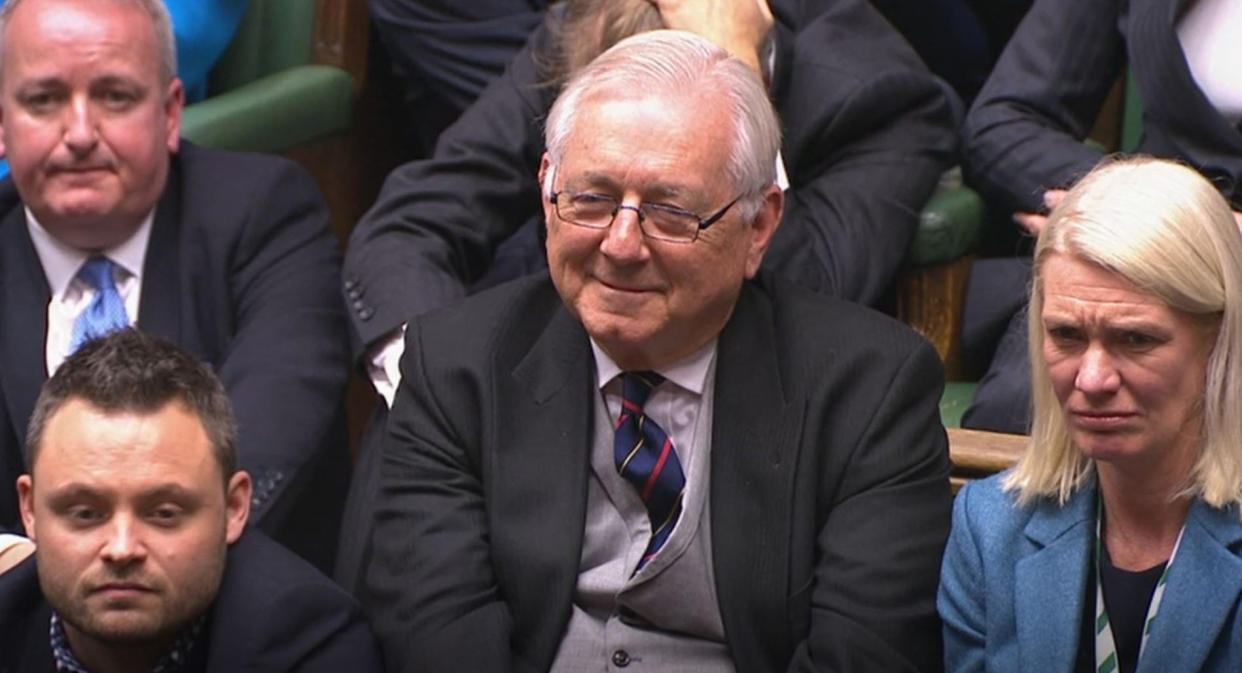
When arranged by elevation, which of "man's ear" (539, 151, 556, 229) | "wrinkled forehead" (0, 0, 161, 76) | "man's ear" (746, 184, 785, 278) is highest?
"wrinkled forehead" (0, 0, 161, 76)

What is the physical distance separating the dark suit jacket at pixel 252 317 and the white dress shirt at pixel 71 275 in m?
0.01

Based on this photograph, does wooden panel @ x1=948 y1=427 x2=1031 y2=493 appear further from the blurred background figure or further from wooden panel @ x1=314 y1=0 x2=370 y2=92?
wooden panel @ x1=314 y1=0 x2=370 y2=92

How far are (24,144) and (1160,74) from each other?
1445mm

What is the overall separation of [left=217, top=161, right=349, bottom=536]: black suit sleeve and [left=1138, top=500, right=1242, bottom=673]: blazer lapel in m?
1.10

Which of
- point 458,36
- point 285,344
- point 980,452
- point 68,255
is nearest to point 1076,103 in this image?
point 980,452

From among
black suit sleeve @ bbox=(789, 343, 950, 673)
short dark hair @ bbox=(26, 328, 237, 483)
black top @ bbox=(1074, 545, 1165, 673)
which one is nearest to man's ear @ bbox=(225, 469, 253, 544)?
short dark hair @ bbox=(26, 328, 237, 483)

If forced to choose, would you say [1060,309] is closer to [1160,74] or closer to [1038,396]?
[1038,396]

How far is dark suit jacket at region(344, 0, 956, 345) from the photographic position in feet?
9.57

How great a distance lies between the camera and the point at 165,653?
2.39 meters

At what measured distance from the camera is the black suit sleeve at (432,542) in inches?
93.0

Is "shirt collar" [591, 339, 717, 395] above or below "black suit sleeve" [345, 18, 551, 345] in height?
below

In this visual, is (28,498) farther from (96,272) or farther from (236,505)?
(96,272)

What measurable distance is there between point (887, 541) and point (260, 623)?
0.65 meters

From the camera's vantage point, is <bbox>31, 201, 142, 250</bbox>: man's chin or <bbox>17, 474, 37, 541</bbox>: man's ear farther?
<bbox>31, 201, 142, 250</bbox>: man's chin
